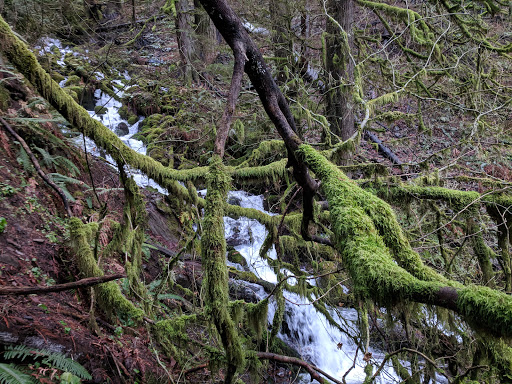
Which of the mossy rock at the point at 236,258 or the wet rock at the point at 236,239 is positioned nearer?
the mossy rock at the point at 236,258

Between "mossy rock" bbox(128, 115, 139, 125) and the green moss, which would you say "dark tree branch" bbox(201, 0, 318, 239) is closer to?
the green moss

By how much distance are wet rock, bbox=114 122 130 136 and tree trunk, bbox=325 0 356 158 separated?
23.8ft

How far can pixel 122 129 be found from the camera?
11.3 meters

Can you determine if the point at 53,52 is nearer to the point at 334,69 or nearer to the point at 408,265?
the point at 334,69

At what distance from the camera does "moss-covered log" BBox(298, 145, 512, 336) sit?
3.67 ft

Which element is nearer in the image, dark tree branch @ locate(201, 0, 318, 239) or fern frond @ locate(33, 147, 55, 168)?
dark tree branch @ locate(201, 0, 318, 239)

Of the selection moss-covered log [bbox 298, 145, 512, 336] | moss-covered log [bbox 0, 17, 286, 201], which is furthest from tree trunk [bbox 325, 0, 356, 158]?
moss-covered log [bbox 298, 145, 512, 336]

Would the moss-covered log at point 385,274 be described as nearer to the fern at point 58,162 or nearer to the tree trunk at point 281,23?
the fern at point 58,162

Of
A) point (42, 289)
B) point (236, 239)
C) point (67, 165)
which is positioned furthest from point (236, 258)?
point (42, 289)

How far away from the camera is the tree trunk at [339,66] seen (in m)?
6.70

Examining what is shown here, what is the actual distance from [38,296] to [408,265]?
146 inches

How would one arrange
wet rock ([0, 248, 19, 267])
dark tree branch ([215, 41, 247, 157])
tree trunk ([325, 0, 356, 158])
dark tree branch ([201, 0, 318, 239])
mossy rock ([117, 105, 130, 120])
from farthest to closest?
1. mossy rock ([117, 105, 130, 120])
2. tree trunk ([325, 0, 356, 158])
3. wet rock ([0, 248, 19, 267])
4. dark tree branch ([201, 0, 318, 239])
5. dark tree branch ([215, 41, 247, 157])

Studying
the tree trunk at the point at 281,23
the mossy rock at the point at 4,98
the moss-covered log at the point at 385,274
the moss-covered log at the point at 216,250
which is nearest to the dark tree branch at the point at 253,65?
the moss-covered log at the point at 385,274

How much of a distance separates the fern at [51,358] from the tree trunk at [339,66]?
5.54 m
